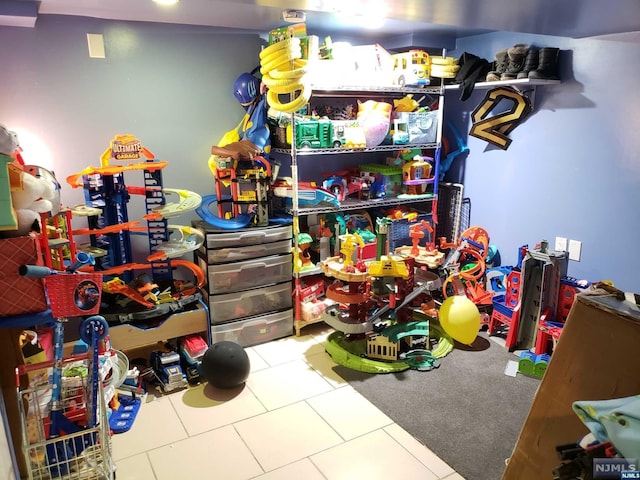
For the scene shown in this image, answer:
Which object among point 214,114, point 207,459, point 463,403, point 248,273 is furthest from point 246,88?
point 463,403

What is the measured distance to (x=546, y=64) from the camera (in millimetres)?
2984

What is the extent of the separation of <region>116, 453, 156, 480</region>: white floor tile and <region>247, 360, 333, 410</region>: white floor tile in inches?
26.6

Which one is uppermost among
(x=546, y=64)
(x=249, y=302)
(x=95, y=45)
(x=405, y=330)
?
(x=95, y=45)

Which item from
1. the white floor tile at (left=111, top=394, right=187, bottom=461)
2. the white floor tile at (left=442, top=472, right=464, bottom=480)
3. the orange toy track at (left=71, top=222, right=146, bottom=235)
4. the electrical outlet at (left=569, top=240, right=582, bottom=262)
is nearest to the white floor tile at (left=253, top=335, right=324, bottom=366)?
the white floor tile at (left=111, top=394, right=187, bottom=461)

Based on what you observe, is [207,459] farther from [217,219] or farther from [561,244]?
[561,244]

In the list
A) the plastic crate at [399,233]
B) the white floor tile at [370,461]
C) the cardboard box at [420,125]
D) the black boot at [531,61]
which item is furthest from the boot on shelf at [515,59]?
the white floor tile at [370,461]

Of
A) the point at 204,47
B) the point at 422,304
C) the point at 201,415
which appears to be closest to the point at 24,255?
the point at 201,415

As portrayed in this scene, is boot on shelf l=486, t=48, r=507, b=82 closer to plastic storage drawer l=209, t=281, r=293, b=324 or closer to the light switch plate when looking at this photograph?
plastic storage drawer l=209, t=281, r=293, b=324

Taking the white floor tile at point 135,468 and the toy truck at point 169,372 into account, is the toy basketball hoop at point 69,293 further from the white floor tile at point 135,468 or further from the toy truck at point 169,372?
the toy truck at point 169,372

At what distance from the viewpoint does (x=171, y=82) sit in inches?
123

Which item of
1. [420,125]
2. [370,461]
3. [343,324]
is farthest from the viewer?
[420,125]

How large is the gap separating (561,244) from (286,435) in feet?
7.21

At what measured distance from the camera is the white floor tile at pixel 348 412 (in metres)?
2.43

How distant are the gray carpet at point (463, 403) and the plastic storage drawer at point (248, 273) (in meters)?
0.75
